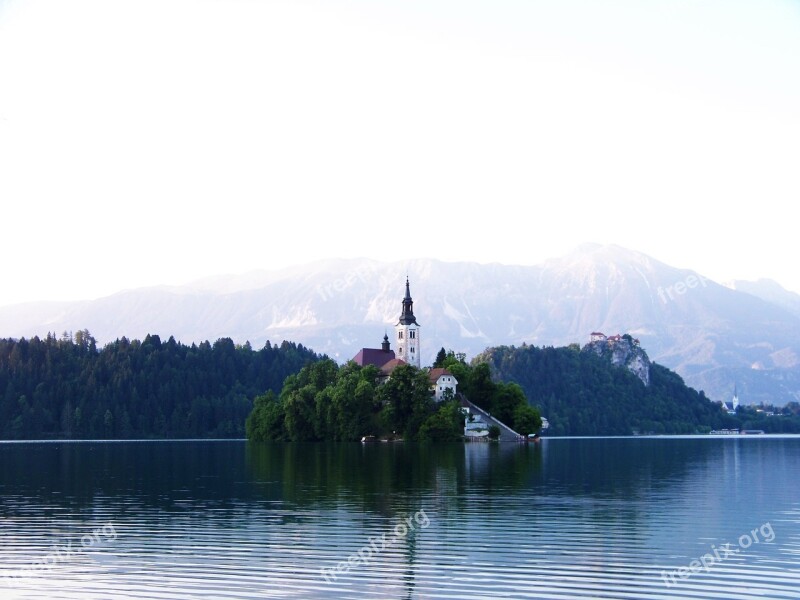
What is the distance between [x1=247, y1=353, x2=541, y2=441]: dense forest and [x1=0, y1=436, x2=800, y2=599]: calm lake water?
9159cm

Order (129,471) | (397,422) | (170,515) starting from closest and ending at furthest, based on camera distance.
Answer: (170,515) < (129,471) < (397,422)

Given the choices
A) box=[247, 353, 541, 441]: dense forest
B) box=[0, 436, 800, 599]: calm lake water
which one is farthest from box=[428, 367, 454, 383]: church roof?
box=[0, 436, 800, 599]: calm lake water

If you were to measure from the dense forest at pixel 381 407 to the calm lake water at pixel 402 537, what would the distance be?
91.6m

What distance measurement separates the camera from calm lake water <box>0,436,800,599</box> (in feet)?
112

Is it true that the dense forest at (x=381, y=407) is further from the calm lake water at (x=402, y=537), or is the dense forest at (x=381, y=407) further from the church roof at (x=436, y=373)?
the calm lake water at (x=402, y=537)

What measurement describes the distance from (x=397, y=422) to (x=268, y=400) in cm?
3619

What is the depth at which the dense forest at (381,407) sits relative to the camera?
171000 mm

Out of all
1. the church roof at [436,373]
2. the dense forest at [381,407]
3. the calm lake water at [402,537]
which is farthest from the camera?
the church roof at [436,373]

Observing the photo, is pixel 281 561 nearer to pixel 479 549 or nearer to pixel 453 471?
pixel 479 549

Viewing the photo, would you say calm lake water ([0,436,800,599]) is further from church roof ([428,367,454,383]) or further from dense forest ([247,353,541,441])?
church roof ([428,367,454,383])

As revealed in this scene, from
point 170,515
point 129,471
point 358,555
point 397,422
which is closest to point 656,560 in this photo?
point 358,555

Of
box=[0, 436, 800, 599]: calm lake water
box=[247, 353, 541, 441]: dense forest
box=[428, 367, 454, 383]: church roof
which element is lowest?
box=[0, 436, 800, 599]: calm lake water

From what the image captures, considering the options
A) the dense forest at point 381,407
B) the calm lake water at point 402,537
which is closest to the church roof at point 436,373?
the dense forest at point 381,407

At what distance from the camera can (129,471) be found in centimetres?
9156
